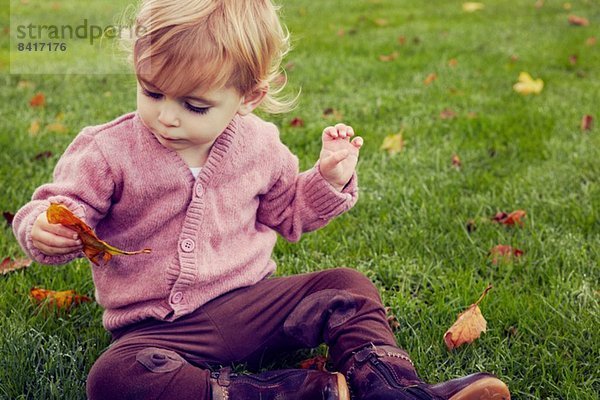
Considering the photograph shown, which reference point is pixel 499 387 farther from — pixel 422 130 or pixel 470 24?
pixel 470 24

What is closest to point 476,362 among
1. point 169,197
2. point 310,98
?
point 169,197

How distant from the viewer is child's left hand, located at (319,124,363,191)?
206 cm

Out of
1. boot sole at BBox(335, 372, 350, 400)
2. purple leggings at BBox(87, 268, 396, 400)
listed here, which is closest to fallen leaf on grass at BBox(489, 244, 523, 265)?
purple leggings at BBox(87, 268, 396, 400)

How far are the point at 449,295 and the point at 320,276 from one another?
478 millimetres

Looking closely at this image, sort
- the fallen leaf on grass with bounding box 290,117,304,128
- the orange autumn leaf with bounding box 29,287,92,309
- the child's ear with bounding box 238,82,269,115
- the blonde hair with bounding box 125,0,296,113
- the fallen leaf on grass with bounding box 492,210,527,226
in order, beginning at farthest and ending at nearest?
the fallen leaf on grass with bounding box 290,117,304,128
the fallen leaf on grass with bounding box 492,210,527,226
the orange autumn leaf with bounding box 29,287,92,309
the child's ear with bounding box 238,82,269,115
the blonde hair with bounding box 125,0,296,113

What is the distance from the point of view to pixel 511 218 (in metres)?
2.86

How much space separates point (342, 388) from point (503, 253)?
1075mm

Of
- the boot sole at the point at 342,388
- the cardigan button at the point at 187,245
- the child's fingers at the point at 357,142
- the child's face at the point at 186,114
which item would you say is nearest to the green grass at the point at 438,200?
the boot sole at the point at 342,388

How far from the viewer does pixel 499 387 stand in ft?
5.67

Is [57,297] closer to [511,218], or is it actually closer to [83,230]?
[83,230]

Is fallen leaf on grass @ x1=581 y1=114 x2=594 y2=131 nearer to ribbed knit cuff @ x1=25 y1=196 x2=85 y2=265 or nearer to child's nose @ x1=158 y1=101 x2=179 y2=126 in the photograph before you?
child's nose @ x1=158 y1=101 x2=179 y2=126

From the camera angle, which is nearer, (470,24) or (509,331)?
(509,331)

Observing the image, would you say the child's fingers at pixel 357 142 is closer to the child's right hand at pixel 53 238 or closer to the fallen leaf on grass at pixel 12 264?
the child's right hand at pixel 53 238

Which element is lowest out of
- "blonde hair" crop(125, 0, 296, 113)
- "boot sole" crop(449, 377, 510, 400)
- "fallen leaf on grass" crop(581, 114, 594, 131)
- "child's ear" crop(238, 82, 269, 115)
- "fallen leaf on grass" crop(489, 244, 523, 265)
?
"fallen leaf on grass" crop(581, 114, 594, 131)
